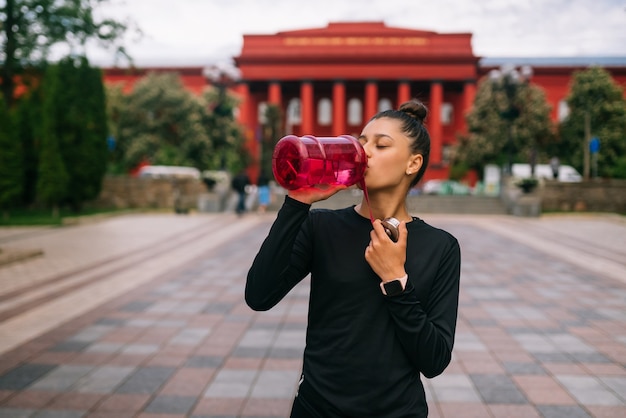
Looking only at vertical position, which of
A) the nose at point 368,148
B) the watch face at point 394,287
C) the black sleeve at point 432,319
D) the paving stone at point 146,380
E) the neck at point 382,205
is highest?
the nose at point 368,148

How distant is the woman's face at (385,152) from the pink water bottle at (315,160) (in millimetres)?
121

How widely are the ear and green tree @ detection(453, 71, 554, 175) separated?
3387cm

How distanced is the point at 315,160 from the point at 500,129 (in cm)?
3570

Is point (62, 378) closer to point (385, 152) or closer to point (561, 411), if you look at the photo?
point (561, 411)

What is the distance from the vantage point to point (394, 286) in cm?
160

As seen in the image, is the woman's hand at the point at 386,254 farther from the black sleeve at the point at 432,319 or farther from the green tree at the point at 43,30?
the green tree at the point at 43,30

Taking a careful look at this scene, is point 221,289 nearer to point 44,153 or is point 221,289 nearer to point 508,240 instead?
point 508,240

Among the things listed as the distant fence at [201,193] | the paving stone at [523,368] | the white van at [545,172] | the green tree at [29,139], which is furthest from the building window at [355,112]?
the paving stone at [523,368]

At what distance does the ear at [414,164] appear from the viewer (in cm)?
180

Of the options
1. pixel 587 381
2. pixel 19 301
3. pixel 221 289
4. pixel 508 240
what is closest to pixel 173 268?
pixel 221 289

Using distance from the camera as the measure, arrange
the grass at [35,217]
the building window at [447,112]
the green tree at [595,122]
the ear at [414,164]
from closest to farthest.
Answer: the ear at [414,164] < the grass at [35,217] < the green tree at [595,122] < the building window at [447,112]

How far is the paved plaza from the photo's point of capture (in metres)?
4.21

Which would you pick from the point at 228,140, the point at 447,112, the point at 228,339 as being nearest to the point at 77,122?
the point at 228,140

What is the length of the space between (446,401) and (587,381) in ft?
4.18
